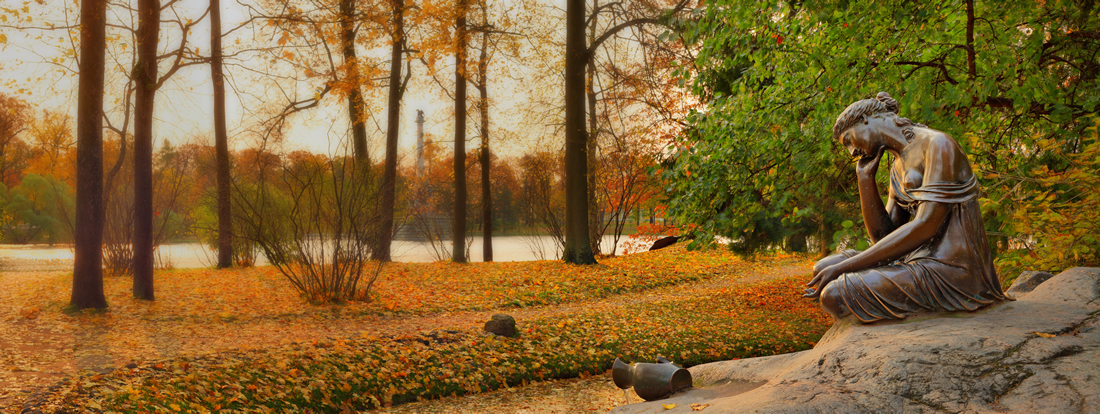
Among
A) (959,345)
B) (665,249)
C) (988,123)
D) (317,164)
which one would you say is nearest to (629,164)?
(665,249)

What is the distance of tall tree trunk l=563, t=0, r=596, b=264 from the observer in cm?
1491

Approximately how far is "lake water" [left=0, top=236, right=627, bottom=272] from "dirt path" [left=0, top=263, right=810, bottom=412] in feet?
16.6

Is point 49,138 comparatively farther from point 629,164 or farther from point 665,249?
point 665,249

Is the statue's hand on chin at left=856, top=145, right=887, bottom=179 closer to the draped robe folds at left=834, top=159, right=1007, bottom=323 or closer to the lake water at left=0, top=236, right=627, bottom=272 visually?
the draped robe folds at left=834, top=159, right=1007, bottom=323

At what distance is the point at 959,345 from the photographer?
10.0 ft

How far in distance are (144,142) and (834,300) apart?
1020 centimetres

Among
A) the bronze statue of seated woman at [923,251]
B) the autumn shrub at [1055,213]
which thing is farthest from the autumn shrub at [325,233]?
the autumn shrub at [1055,213]

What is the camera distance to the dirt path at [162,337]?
5.92 meters

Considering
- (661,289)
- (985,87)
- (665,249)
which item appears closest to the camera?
(985,87)

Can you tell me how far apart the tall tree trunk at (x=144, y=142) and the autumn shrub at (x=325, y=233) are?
141 cm

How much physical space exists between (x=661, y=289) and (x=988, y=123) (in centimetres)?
810

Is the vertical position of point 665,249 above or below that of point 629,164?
below

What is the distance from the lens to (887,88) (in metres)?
6.08

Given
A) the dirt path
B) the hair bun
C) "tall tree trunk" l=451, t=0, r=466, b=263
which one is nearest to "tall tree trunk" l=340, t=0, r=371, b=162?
Result: "tall tree trunk" l=451, t=0, r=466, b=263
